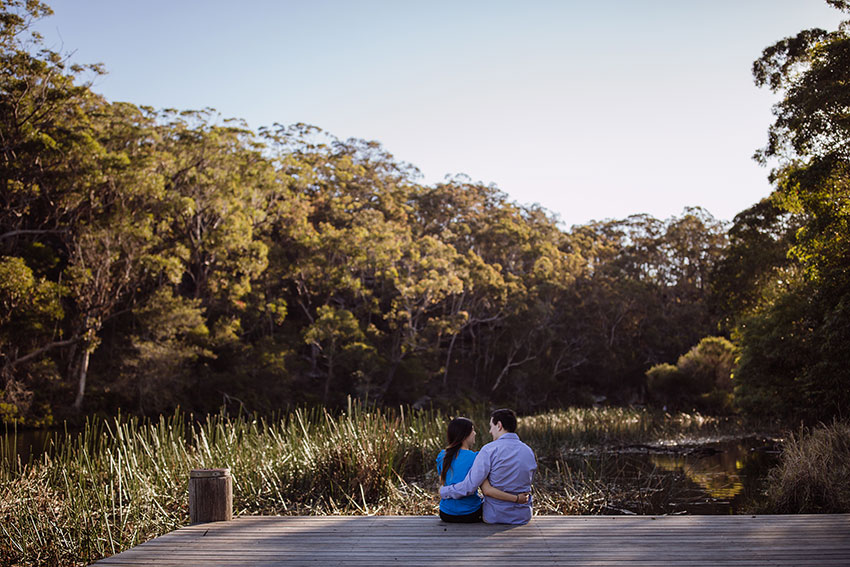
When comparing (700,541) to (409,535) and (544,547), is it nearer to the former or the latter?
(544,547)

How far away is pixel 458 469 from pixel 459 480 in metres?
0.07

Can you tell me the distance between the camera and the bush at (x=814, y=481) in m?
6.78

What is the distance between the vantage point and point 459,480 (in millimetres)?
4215

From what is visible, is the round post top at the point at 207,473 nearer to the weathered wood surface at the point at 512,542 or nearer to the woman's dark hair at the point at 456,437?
the weathered wood surface at the point at 512,542

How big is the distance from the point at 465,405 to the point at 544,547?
2288 centimetres

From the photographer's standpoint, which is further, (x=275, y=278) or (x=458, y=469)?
(x=275, y=278)

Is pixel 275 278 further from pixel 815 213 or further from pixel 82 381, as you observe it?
pixel 815 213

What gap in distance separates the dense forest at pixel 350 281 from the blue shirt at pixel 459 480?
341 inches

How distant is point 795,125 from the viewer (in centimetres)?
1098

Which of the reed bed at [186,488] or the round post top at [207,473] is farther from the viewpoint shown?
the reed bed at [186,488]

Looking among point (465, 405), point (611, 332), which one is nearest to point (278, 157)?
point (465, 405)

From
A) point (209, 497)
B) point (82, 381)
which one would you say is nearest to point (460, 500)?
point (209, 497)

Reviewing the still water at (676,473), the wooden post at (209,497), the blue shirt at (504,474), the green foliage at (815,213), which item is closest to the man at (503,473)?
the blue shirt at (504,474)

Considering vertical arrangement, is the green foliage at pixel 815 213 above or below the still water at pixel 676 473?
above
